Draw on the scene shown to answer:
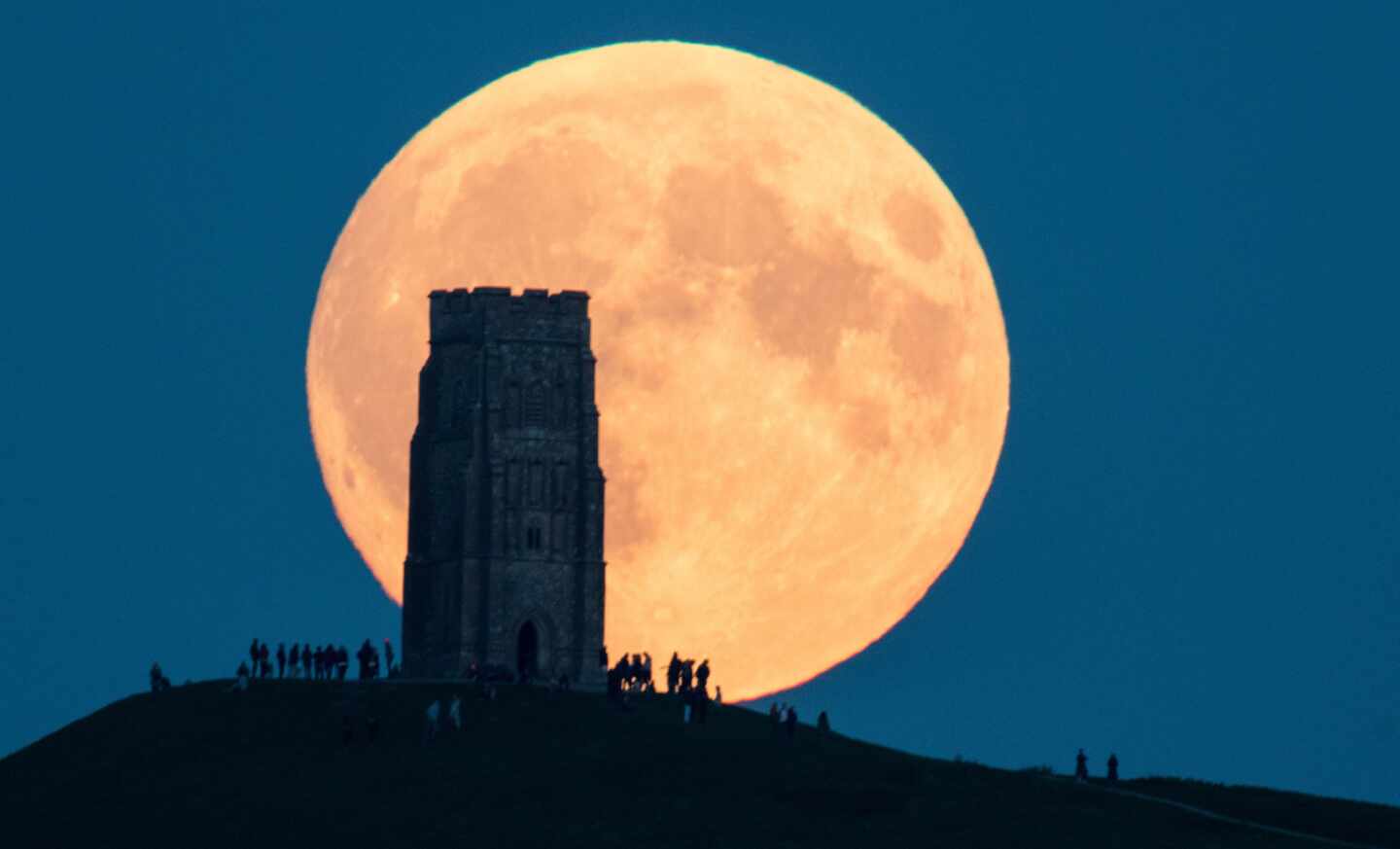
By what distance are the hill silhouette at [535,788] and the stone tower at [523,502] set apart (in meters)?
13.8

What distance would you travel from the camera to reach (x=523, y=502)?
16925 centimetres

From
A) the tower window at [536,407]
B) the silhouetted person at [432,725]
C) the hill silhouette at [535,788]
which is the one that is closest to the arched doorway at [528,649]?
the tower window at [536,407]

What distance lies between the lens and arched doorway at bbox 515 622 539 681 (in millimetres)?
168375

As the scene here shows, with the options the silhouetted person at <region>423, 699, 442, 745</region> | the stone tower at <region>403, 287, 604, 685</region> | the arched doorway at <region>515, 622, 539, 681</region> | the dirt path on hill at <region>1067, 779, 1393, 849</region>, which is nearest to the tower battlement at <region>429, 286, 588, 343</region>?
the stone tower at <region>403, 287, 604, 685</region>

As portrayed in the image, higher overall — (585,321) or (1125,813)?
(585,321)

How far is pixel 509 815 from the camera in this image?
13925cm

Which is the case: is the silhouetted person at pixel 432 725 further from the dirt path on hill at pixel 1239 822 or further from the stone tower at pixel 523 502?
the dirt path on hill at pixel 1239 822

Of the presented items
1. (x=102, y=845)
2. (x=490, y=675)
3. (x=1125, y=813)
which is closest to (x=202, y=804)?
(x=102, y=845)

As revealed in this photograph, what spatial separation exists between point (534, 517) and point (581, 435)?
3475mm

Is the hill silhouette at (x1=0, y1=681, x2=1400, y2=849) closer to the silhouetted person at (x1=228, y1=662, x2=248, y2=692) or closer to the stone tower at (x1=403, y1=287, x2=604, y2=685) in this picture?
the silhouetted person at (x1=228, y1=662, x2=248, y2=692)

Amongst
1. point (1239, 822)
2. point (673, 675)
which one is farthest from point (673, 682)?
point (1239, 822)

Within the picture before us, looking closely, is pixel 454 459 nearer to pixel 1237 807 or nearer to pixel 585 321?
pixel 585 321

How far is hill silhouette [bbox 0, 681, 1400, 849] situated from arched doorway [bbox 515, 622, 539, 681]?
→ 44.8 ft


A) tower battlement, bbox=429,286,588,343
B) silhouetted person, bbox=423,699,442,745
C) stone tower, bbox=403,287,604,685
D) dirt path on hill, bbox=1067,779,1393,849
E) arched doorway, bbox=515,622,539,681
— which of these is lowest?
dirt path on hill, bbox=1067,779,1393,849
